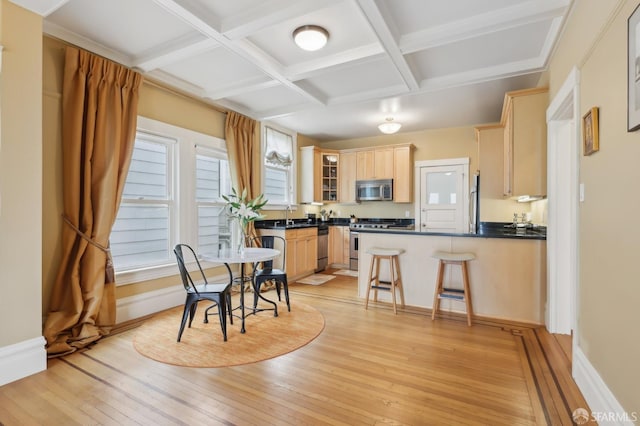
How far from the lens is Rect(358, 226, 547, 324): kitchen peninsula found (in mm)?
3225

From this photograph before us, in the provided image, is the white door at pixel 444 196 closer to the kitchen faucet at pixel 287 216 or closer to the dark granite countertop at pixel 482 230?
the dark granite countertop at pixel 482 230

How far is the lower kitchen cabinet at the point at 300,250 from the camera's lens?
16.6ft

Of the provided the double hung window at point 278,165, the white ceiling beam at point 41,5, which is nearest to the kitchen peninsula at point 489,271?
the double hung window at point 278,165

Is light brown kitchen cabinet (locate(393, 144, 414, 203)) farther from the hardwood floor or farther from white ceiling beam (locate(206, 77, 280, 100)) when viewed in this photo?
the hardwood floor

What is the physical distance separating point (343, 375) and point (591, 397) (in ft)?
4.96

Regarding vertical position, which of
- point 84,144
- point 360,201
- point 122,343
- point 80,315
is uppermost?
point 84,144

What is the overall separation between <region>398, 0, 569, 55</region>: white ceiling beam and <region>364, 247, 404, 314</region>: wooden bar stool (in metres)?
2.20

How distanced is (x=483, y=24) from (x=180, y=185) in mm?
3633

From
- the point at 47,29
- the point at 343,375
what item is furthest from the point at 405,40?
the point at 47,29

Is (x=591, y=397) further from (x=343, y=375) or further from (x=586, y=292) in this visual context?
(x=343, y=375)

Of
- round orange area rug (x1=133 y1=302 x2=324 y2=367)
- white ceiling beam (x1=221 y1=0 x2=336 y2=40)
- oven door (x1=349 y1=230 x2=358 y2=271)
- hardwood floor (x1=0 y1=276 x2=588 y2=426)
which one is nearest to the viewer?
hardwood floor (x1=0 y1=276 x2=588 y2=426)

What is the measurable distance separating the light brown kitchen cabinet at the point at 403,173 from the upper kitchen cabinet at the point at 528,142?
2623mm

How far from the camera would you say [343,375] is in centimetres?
222


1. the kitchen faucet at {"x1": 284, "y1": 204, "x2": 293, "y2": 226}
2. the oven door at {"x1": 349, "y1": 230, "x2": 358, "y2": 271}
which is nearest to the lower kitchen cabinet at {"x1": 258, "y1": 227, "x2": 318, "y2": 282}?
the kitchen faucet at {"x1": 284, "y1": 204, "x2": 293, "y2": 226}
